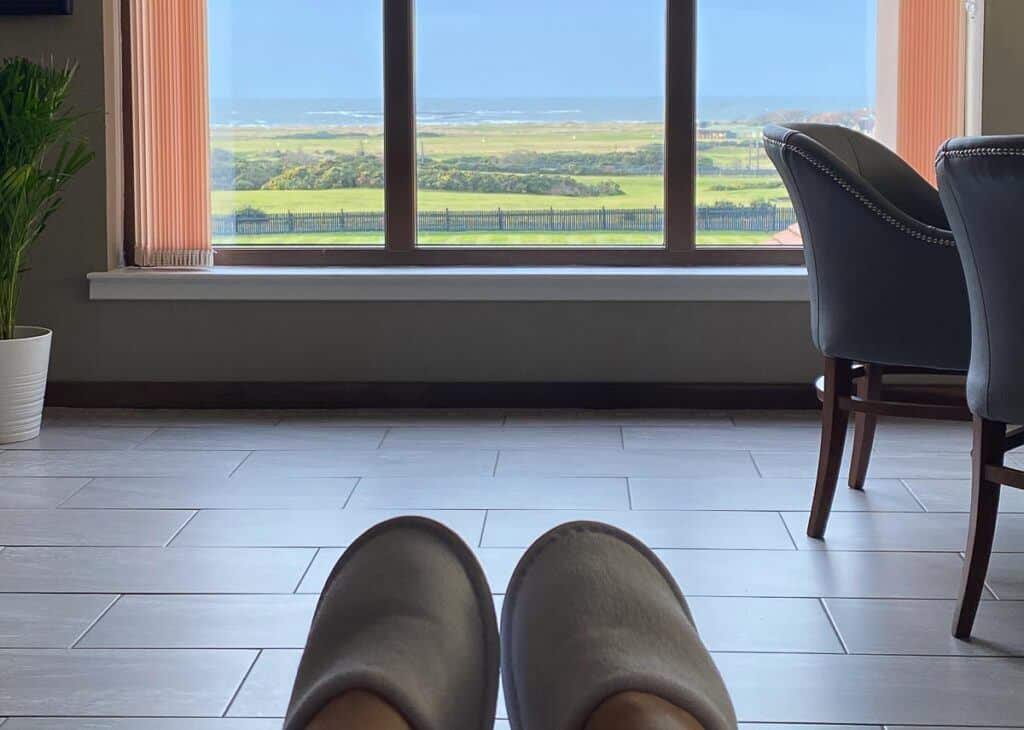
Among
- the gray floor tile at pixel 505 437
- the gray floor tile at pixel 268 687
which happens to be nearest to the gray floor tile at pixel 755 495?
the gray floor tile at pixel 505 437

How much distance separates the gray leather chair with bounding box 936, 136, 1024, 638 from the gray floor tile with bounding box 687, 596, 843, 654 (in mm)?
236

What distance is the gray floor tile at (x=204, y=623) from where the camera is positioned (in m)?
2.26

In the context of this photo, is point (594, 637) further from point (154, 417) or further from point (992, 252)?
point (154, 417)

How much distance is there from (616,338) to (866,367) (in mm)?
1230

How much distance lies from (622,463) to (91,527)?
4.46 ft

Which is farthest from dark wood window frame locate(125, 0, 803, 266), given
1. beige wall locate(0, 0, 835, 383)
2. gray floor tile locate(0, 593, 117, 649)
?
gray floor tile locate(0, 593, 117, 649)

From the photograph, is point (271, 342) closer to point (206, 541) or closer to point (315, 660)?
point (206, 541)

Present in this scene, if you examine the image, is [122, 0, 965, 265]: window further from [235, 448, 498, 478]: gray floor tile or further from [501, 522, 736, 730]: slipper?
[501, 522, 736, 730]: slipper

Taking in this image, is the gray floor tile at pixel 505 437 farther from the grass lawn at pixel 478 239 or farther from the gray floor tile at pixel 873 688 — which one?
the gray floor tile at pixel 873 688

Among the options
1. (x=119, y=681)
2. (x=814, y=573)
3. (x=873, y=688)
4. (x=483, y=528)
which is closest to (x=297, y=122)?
(x=483, y=528)

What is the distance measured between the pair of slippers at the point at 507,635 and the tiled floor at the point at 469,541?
946mm

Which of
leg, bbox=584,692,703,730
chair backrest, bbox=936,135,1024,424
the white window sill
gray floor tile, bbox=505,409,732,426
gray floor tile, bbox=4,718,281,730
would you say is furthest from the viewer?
the white window sill

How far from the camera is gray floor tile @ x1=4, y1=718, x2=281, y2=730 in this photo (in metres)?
1.90

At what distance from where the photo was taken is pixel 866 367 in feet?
10.6
